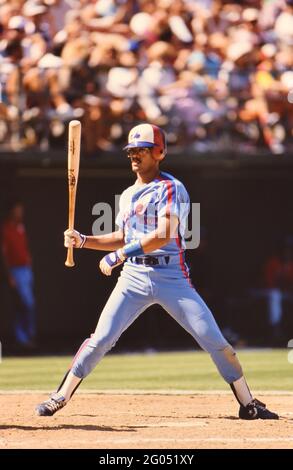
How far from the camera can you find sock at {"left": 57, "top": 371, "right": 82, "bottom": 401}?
7.54m

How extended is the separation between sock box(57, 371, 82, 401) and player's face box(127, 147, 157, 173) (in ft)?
5.03

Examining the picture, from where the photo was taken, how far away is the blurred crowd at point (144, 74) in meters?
14.6

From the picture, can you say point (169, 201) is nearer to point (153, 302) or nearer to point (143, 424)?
point (153, 302)

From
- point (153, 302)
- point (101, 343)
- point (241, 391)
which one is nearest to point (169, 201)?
point (153, 302)

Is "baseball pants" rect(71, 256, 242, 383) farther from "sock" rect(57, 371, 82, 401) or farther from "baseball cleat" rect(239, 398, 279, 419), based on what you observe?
"baseball cleat" rect(239, 398, 279, 419)

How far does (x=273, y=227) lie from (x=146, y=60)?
458 cm

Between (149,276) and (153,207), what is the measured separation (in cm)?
49

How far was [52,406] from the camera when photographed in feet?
25.0

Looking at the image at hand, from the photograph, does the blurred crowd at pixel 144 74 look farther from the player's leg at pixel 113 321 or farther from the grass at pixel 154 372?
the player's leg at pixel 113 321

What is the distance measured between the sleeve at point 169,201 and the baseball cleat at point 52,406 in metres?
1.52

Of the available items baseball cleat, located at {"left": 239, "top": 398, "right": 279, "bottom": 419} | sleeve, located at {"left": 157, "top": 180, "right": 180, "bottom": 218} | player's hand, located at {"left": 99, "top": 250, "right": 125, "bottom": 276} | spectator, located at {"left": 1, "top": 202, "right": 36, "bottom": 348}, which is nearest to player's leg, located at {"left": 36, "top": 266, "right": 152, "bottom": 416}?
player's hand, located at {"left": 99, "top": 250, "right": 125, "bottom": 276}

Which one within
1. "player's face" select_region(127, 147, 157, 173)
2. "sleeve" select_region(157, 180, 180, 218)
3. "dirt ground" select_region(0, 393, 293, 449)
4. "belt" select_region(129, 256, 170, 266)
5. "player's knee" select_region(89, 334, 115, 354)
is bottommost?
"dirt ground" select_region(0, 393, 293, 449)

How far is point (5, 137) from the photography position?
49.5 ft
